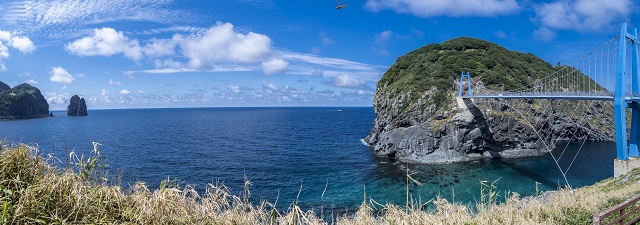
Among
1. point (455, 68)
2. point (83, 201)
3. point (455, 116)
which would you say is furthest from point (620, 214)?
point (455, 68)

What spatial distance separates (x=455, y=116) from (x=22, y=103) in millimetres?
190924

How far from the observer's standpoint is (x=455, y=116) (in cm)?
4759

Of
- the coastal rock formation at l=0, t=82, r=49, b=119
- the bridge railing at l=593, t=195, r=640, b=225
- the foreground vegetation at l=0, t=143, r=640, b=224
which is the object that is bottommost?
the bridge railing at l=593, t=195, r=640, b=225

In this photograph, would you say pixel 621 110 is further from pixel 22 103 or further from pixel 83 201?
pixel 22 103

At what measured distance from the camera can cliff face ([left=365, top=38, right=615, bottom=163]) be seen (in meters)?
45.3

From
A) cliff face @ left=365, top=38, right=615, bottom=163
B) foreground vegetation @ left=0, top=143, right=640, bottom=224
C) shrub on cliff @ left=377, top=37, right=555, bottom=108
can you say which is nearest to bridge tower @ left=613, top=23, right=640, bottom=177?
cliff face @ left=365, top=38, right=615, bottom=163

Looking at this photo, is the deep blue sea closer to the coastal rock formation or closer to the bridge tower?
the bridge tower

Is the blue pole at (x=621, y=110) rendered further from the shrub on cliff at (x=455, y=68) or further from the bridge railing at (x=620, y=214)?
the bridge railing at (x=620, y=214)

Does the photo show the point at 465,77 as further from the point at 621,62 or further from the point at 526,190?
the point at 526,190

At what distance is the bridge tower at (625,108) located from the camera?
100ft

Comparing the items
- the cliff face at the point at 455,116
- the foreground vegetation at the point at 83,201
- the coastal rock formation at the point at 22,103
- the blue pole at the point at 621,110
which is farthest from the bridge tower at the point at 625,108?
the coastal rock formation at the point at 22,103

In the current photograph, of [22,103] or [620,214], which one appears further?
[22,103]

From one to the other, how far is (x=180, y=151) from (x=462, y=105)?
43.4m

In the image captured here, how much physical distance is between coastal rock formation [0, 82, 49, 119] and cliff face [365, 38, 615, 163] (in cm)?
17064
